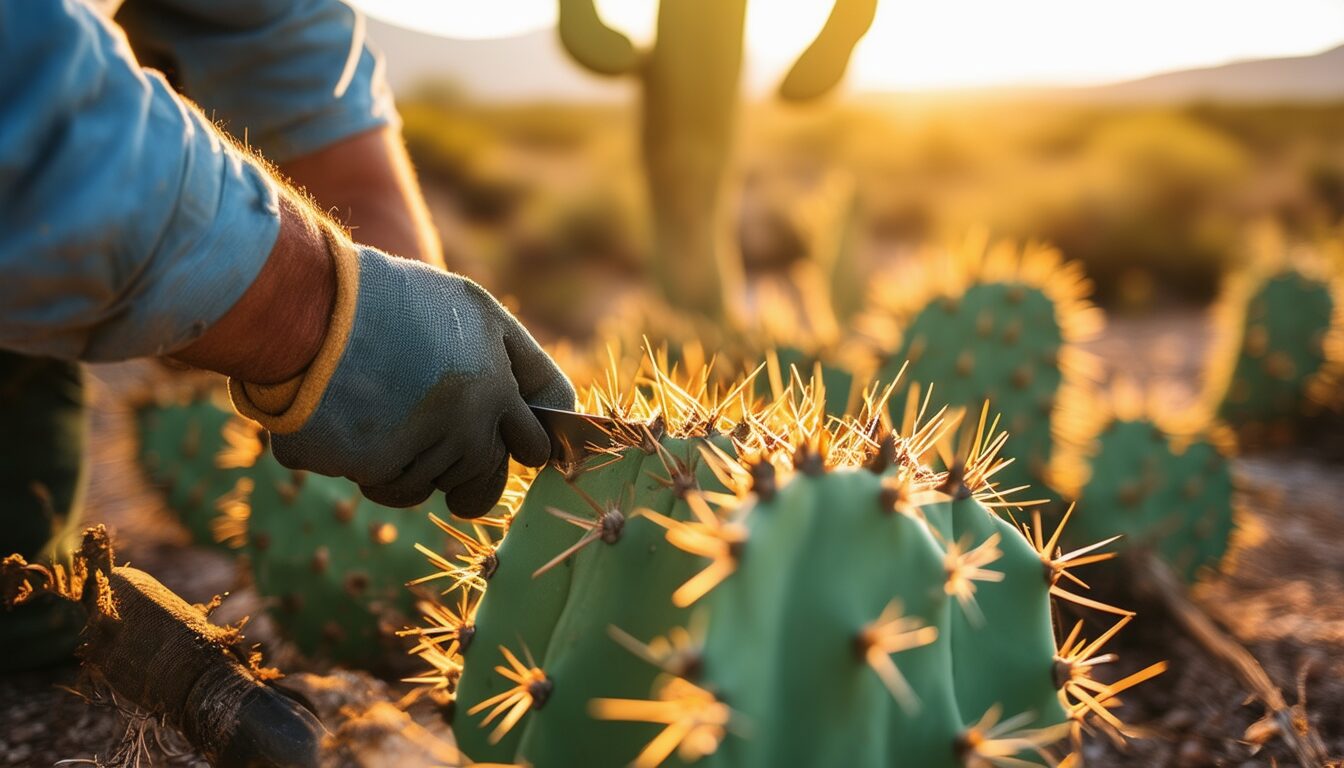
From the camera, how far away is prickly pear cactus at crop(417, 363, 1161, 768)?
0.72 meters

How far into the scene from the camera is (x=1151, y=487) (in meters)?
2.11

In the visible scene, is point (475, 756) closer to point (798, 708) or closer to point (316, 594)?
point (798, 708)

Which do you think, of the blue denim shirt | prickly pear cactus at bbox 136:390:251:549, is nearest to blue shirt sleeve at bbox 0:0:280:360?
the blue denim shirt

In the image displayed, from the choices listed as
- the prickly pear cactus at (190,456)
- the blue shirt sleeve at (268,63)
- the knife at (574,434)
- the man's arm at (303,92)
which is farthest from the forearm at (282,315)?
the prickly pear cactus at (190,456)

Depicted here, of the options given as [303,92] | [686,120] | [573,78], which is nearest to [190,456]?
[303,92]

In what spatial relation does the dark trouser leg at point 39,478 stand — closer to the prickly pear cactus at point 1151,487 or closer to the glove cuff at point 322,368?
the glove cuff at point 322,368

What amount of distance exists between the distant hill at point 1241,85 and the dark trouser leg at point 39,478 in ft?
49.9

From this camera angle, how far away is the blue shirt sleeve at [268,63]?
1.76 meters

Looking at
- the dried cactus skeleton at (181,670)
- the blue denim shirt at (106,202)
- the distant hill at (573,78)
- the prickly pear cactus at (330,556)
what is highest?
the blue denim shirt at (106,202)

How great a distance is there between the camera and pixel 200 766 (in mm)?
1227

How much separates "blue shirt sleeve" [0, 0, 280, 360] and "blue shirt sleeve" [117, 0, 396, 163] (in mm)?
841

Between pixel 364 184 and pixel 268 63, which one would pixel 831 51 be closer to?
pixel 364 184

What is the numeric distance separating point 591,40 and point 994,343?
1.40m

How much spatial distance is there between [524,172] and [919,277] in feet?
43.6
